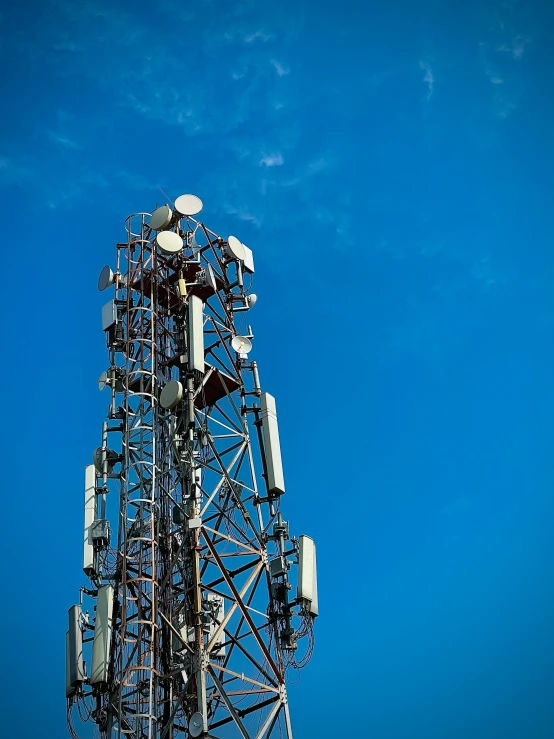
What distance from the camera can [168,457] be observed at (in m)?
31.9

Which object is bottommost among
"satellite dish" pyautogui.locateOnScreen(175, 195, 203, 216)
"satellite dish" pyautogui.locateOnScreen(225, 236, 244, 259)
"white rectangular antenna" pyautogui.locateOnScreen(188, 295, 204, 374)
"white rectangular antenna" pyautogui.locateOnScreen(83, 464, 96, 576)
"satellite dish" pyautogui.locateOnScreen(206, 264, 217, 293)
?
"white rectangular antenna" pyautogui.locateOnScreen(83, 464, 96, 576)

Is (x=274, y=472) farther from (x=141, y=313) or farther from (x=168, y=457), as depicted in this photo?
(x=141, y=313)

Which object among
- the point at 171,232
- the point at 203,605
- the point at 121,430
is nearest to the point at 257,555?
the point at 203,605

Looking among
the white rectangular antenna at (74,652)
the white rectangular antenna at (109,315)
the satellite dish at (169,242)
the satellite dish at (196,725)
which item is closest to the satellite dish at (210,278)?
the satellite dish at (169,242)

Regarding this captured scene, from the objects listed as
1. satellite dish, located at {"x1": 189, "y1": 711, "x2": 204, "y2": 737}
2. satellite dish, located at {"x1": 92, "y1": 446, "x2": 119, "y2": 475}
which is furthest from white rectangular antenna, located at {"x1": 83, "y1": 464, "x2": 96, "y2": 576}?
satellite dish, located at {"x1": 189, "y1": 711, "x2": 204, "y2": 737}

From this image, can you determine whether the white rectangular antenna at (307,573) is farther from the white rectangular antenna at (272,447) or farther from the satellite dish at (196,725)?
the satellite dish at (196,725)

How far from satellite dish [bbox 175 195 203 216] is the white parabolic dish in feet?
5.49

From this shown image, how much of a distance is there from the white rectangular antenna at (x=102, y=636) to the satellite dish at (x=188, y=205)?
1476cm

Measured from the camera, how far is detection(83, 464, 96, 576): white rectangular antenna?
2947 centimetres

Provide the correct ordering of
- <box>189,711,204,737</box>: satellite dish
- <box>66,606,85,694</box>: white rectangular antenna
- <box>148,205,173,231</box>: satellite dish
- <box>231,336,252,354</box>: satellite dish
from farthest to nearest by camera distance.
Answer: <box>148,205,173,231</box>: satellite dish → <box>231,336,252,354</box>: satellite dish → <box>66,606,85,694</box>: white rectangular antenna → <box>189,711,204,737</box>: satellite dish


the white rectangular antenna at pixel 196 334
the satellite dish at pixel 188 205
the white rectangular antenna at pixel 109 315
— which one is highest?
the satellite dish at pixel 188 205

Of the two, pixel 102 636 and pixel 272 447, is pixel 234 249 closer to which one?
pixel 272 447

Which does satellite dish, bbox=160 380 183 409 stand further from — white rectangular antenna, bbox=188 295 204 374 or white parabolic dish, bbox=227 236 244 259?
white parabolic dish, bbox=227 236 244 259

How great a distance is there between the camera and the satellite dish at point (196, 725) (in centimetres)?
2491
